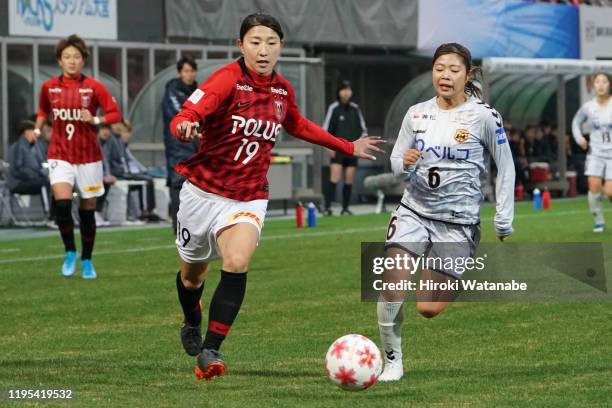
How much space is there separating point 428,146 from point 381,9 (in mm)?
24885

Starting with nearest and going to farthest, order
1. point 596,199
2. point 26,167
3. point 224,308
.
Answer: point 224,308 < point 596,199 < point 26,167

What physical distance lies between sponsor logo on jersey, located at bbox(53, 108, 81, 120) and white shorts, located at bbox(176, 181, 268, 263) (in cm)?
609

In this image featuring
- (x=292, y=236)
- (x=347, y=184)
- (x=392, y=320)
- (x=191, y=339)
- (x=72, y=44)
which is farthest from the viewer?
(x=347, y=184)

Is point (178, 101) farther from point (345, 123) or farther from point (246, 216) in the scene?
point (345, 123)

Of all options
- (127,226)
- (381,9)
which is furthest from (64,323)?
(381,9)

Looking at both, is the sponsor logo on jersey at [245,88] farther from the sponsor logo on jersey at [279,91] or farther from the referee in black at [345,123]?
the referee in black at [345,123]

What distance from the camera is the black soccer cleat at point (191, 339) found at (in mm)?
9664

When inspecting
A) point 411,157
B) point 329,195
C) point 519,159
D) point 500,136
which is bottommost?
point 329,195

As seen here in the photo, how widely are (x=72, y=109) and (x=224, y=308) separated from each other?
6.78m

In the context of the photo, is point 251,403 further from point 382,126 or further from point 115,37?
point 382,126

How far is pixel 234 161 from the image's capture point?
29.3 ft

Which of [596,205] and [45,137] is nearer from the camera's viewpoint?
[596,205]

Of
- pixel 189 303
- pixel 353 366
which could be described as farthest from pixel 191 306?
pixel 353 366

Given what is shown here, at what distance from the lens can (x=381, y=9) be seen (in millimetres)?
33562
